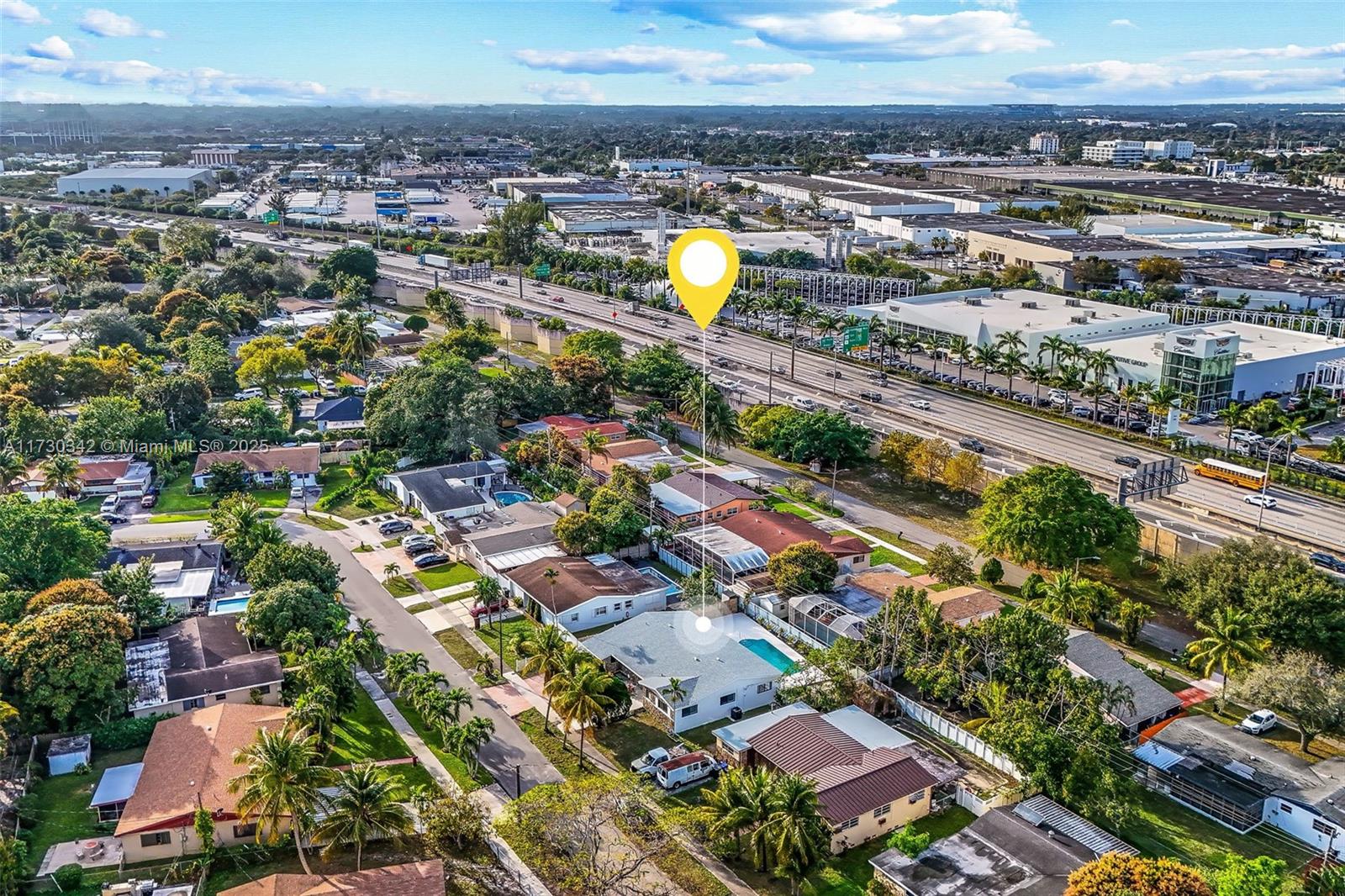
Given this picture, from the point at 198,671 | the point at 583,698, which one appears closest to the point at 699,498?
the point at 583,698

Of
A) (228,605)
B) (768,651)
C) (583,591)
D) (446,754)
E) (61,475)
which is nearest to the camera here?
(446,754)

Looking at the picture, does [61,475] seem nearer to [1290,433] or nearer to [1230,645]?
[1230,645]

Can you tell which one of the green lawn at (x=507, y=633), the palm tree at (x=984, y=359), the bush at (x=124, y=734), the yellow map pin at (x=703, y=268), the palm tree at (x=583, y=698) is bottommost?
the green lawn at (x=507, y=633)

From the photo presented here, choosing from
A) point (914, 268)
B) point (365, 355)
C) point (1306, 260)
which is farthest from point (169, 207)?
point (1306, 260)

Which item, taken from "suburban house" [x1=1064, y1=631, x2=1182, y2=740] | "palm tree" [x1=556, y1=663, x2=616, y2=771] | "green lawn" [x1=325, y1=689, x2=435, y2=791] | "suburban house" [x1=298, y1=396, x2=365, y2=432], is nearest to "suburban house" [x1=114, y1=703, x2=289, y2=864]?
"green lawn" [x1=325, y1=689, x2=435, y2=791]

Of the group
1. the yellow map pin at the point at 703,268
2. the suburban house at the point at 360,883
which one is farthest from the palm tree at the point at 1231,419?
the suburban house at the point at 360,883

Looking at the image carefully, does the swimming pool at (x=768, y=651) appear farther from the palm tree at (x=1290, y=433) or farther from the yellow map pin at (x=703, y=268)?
the palm tree at (x=1290, y=433)

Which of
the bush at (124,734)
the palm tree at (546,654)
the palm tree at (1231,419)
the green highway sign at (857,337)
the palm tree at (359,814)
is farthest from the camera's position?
the green highway sign at (857,337)
